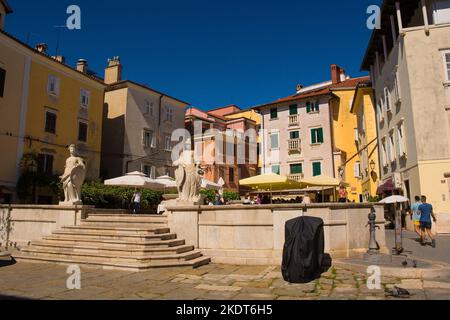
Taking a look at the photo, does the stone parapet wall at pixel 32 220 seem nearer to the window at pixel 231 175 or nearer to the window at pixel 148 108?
the window at pixel 148 108

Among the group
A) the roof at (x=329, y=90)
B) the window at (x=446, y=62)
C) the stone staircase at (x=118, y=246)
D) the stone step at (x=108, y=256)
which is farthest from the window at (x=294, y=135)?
the stone step at (x=108, y=256)

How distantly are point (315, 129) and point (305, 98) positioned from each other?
337cm

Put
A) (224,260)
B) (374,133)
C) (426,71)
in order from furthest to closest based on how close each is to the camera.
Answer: (374,133) < (426,71) < (224,260)

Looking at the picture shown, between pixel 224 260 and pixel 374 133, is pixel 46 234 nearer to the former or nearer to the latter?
pixel 224 260

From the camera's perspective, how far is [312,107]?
1405 inches

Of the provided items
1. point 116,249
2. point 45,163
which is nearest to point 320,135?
point 45,163

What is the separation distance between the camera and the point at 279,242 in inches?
384

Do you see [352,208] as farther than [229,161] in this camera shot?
No

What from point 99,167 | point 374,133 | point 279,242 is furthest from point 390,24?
point 99,167

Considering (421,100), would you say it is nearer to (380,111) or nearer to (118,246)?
(380,111)

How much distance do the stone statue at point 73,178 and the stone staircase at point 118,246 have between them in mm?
1119

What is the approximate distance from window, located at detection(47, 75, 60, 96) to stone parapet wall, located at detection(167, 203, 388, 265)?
20751 millimetres

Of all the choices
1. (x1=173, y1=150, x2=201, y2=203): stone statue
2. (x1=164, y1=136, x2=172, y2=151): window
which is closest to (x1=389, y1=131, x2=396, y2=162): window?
(x1=173, y1=150, x2=201, y2=203): stone statue

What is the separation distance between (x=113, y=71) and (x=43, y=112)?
10.3m
